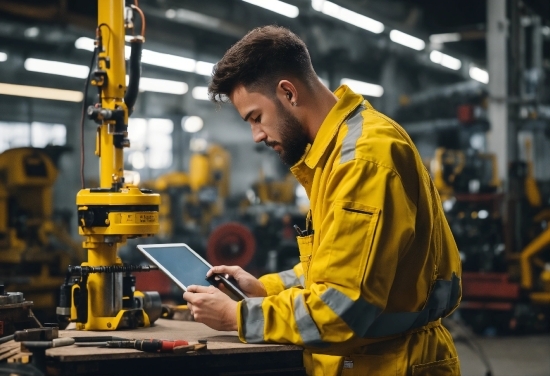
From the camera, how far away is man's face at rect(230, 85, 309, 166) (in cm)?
199

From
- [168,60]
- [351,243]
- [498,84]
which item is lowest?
[351,243]

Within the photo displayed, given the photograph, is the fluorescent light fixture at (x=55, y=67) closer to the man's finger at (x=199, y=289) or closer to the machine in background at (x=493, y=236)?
the machine in background at (x=493, y=236)

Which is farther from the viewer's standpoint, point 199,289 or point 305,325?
point 199,289

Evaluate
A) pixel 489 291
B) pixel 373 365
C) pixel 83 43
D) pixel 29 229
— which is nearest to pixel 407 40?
pixel 83 43

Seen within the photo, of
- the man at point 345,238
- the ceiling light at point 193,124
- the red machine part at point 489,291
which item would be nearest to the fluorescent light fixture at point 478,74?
the ceiling light at point 193,124

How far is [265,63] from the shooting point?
1971 mm

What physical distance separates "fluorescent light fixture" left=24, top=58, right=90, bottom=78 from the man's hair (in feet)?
39.0

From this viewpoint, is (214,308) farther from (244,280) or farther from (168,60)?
(168,60)

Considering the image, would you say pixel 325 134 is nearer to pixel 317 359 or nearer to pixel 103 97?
pixel 317 359

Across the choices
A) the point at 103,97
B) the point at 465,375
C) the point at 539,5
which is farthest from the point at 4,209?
the point at 539,5

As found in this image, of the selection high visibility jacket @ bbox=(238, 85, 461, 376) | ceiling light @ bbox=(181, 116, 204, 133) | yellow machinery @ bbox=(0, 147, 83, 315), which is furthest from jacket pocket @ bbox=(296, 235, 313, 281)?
ceiling light @ bbox=(181, 116, 204, 133)

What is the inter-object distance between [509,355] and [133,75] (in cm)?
525

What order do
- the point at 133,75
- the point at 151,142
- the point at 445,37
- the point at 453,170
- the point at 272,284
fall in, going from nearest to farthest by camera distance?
the point at 272,284
the point at 133,75
the point at 453,170
the point at 445,37
the point at 151,142

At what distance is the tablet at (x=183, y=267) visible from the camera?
6.88ft
